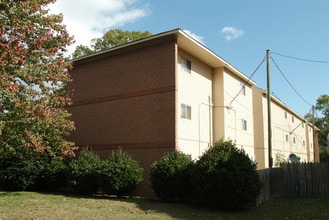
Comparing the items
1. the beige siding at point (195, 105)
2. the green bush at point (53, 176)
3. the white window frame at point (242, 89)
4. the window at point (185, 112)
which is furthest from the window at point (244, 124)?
the green bush at point (53, 176)

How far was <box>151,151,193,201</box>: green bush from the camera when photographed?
15445 mm

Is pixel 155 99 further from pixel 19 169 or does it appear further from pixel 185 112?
pixel 19 169

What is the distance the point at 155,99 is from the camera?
19312 mm

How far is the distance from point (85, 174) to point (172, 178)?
4949mm

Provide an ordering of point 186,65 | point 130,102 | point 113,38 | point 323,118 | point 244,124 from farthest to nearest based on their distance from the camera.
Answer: point 323,118 → point 113,38 → point 244,124 → point 186,65 → point 130,102

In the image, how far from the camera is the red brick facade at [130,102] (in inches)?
743

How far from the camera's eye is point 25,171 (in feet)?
62.1

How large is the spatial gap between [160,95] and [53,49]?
669 centimetres

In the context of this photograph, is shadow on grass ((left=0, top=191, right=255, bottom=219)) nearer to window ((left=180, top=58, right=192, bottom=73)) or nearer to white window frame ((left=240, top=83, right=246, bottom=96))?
window ((left=180, top=58, right=192, bottom=73))

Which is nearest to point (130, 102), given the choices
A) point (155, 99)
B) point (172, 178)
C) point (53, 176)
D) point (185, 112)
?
point (155, 99)

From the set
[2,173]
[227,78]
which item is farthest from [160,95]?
[2,173]

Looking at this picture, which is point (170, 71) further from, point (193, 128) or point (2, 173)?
point (2, 173)

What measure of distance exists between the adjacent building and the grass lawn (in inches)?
184

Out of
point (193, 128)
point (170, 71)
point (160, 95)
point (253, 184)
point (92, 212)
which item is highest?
point (170, 71)
